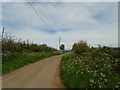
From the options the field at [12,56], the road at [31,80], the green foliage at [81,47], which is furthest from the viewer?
the green foliage at [81,47]

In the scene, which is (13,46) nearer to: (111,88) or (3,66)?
(3,66)

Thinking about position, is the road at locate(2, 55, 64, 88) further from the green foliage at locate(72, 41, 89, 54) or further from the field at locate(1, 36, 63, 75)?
the green foliage at locate(72, 41, 89, 54)

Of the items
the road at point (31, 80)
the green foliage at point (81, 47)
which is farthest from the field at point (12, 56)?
the green foliage at point (81, 47)

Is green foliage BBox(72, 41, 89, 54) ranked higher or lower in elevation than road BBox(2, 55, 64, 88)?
higher

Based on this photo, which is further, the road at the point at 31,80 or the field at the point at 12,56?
the field at the point at 12,56

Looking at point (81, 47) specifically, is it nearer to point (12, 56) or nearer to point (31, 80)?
point (12, 56)

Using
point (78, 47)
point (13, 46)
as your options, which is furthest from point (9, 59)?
point (78, 47)

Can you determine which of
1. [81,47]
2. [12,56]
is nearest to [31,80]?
[12,56]

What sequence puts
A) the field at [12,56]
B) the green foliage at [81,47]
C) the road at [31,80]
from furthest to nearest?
1. the green foliage at [81,47]
2. the field at [12,56]
3. the road at [31,80]

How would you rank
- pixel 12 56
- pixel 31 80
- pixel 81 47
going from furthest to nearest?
pixel 81 47, pixel 12 56, pixel 31 80

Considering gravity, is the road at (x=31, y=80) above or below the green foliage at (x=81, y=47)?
below

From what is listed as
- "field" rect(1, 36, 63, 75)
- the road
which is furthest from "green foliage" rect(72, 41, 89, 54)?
the road

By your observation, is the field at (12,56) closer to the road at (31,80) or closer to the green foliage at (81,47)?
the road at (31,80)

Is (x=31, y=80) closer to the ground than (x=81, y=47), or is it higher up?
closer to the ground
